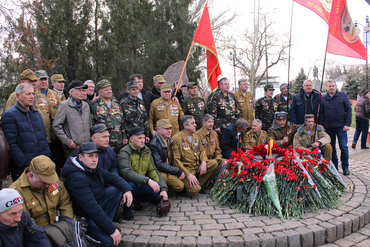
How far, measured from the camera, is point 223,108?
6.21 metres

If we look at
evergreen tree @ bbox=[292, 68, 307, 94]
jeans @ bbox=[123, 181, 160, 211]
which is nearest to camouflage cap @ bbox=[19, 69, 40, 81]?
jeans @ bbox=[123, 181, 160, 211]

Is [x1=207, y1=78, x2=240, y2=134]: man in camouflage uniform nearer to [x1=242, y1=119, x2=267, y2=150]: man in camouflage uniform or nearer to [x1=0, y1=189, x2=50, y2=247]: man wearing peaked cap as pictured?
[x1=242, y1=119, x2=267, y2=150]: man in camouflage uniform

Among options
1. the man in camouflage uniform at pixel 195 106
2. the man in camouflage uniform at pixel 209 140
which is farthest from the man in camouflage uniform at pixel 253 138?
the man in camouflage uniform at pixel 195 106

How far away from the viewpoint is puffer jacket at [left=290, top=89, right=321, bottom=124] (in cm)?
626

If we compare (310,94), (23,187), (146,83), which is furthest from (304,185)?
(146,83)

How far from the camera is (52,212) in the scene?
2.90 meters

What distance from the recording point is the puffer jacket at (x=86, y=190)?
3.02 metres

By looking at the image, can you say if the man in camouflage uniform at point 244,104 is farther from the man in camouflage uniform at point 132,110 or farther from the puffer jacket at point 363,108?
the puffer jacket at point 363,108

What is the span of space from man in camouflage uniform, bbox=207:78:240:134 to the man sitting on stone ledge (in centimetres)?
145

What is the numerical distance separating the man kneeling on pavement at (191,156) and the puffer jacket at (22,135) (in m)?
2.15

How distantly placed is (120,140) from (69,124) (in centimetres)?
91

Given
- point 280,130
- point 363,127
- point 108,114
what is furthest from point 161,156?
point 363,127

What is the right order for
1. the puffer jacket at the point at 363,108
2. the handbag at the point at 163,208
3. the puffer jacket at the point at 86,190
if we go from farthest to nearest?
1. the puffer jacket at the point at 363,108
2. the handbag at the point at 163,208
3. the puffer jacket at the point at 86,190

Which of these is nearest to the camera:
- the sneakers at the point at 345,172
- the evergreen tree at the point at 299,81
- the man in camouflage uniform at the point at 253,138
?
the man in camouflage uniform at the point at 253,138
